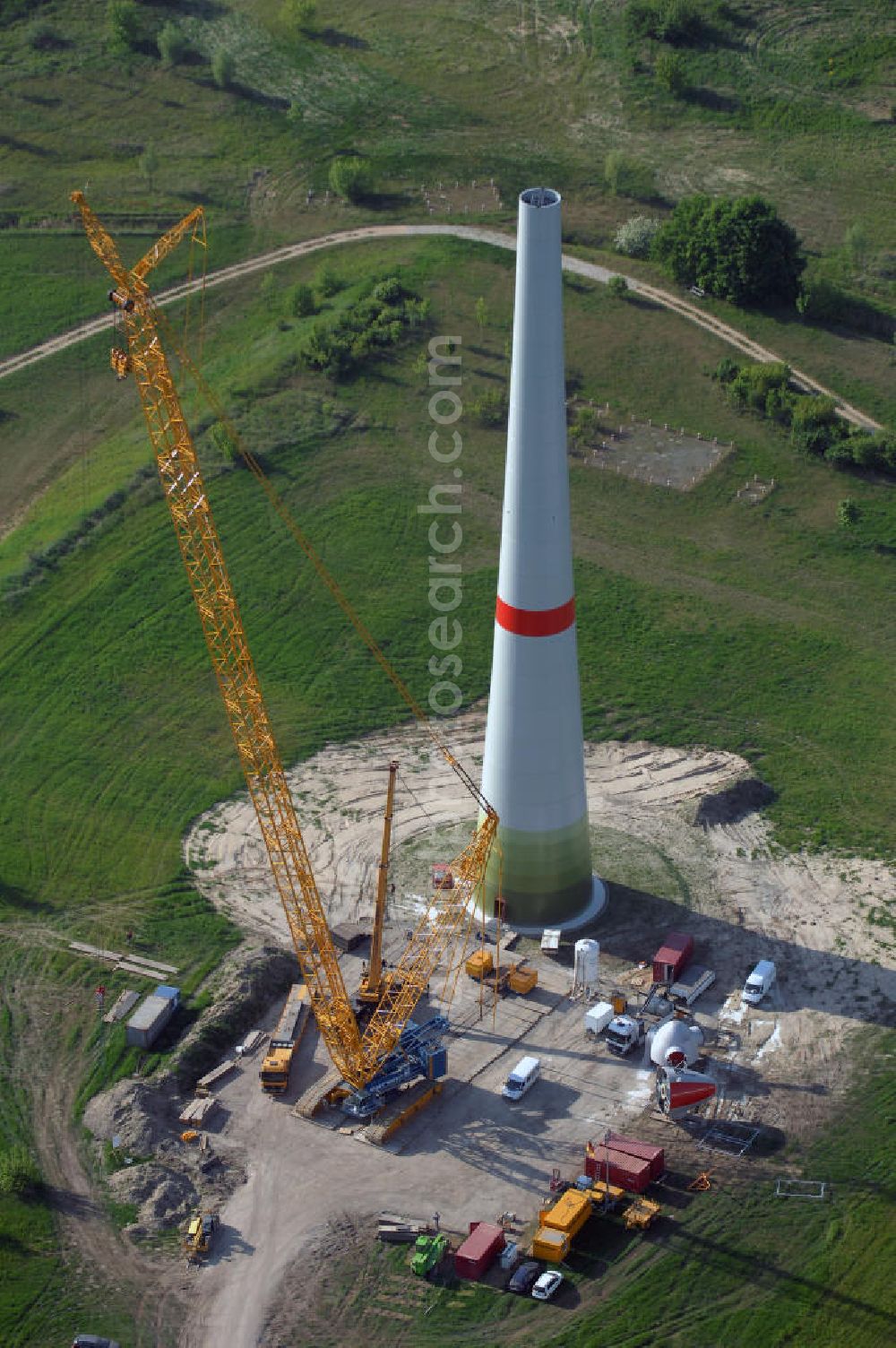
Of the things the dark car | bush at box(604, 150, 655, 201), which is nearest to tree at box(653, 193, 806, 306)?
bush at box(604, 150, 655, 201)

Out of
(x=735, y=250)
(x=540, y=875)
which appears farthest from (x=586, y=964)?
(x=735, y=250)

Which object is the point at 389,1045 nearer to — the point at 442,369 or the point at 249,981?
the point at 249,981

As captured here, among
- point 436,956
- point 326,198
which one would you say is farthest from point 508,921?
point 326,198

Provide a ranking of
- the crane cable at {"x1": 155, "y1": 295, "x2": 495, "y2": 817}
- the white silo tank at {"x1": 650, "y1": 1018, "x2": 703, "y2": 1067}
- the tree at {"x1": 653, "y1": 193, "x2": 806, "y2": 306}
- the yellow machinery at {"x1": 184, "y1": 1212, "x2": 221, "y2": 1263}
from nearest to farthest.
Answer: the yellow machinery at {"x1": 184, "y1": 1212, "x2": 221, "y2": 1263}
the white silo tank at {"x1": 650, "y1": 1018, "x2": 703, "y2": 1067}
the crane cable at {"x1": 155, "y1": 295, "x2": 495, "y2": 817}
the tree at {"x1": 653, "y1": 193, "x2": 806, "y2": 306}

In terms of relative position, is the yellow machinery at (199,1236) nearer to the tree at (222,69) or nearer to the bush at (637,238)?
the bush at (637,238)

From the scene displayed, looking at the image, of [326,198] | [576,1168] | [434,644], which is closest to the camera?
Answer: [576,1168]

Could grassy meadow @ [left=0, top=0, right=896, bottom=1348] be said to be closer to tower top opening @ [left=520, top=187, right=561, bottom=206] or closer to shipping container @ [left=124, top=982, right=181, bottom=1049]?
shipping container @ [left=124, top=982, right=181, bottom=1049]

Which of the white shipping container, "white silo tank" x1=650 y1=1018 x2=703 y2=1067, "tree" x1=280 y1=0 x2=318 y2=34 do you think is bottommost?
the white shipping container

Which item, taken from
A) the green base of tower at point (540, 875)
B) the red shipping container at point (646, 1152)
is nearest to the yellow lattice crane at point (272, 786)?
the green base of tower at point (540, 875)
